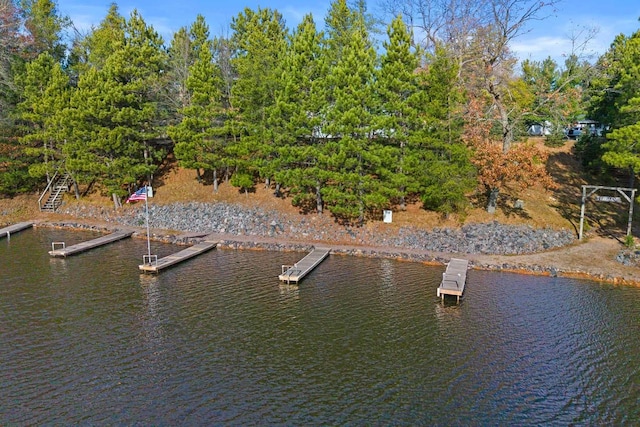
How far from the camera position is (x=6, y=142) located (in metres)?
43.2

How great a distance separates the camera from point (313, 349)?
18281 millimetres

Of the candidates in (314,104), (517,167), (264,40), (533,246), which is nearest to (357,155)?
(314,104)

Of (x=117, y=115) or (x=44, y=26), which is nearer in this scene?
(x=117, y=115)

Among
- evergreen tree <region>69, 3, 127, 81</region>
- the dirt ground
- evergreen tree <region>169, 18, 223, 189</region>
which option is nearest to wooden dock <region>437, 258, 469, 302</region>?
the dirt ground

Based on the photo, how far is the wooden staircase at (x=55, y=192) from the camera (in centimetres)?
4431

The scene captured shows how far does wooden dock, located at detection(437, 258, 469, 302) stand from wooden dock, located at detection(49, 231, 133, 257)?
81.6 feet

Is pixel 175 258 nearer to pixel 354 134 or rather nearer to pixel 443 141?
pixel 354 134

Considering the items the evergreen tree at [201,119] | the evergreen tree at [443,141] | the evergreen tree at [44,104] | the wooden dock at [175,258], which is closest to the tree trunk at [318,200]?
the evergreen tree at [443,141]

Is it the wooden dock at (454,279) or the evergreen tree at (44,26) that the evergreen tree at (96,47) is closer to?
the evergreen tree at (44,26)

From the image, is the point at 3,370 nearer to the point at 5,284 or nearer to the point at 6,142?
the point at 5,284

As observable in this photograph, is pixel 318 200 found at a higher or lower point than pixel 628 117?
lower

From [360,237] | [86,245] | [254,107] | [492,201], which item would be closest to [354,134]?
[360,237]

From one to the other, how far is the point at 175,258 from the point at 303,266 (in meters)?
8.78

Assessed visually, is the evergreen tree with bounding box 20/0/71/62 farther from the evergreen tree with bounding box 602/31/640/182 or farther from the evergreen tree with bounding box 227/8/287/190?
the evergreen tree with bounding box 602/31/640/182
